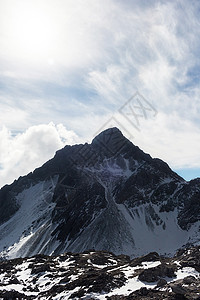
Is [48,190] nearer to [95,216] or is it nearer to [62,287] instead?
[95,216]

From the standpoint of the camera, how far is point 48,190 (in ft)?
627

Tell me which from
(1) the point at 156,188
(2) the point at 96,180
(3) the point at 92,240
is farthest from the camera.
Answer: (2) the point at 96,180

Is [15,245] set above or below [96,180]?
below

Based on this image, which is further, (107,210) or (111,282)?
(107,210)

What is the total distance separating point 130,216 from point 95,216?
1823 centimetres

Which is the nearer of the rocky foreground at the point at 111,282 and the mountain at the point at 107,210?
the rocky foreground at the point at 111,282

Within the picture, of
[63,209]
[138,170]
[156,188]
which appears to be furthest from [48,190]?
[156,188]

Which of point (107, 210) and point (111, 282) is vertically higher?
point (107, 210)

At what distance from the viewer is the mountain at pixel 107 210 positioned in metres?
125

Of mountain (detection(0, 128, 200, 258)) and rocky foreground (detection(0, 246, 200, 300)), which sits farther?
mountain (detection(0, 128, 200, 258))

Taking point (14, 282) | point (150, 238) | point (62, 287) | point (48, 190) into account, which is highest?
point (48, 190)

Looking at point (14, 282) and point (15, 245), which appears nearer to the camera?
point (14, 282)

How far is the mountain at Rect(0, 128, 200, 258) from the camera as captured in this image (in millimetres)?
125188

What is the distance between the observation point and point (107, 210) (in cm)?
14050
